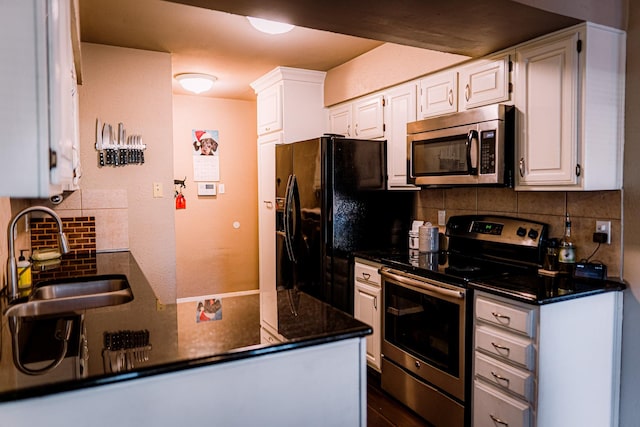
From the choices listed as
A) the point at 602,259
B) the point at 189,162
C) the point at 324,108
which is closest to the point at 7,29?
the point at 602,259

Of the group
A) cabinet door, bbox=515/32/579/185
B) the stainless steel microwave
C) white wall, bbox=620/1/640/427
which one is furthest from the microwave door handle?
white wall, bbox=620/1/640/427

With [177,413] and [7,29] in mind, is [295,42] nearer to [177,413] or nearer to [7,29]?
[7,29]

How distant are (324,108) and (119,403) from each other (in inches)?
134

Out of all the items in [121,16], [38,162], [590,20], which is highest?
[121,16]

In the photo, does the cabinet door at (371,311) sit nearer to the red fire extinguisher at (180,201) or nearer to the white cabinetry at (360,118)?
the white cabinetry at (360,118)

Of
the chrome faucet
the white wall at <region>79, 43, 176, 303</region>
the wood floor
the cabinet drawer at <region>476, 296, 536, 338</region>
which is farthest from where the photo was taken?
the white wall at <region>79, 43, 176, 303</region>

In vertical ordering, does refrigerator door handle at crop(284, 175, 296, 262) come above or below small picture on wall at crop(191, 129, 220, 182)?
below

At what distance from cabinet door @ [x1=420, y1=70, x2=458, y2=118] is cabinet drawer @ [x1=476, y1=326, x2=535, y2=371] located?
4.32 ft

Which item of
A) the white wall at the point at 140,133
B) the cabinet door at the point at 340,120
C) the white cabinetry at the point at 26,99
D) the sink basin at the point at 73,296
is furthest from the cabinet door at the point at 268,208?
the white cabinetry at the point at 26,99

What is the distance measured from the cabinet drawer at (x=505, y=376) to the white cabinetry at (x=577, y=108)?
86cm

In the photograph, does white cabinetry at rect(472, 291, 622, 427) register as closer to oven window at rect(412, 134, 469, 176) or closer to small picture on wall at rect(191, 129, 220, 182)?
oven window at rect(412, 134, 469, 176)

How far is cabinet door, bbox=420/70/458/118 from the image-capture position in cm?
268

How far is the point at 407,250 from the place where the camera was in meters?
3.11

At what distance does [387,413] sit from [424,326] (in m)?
0.58
